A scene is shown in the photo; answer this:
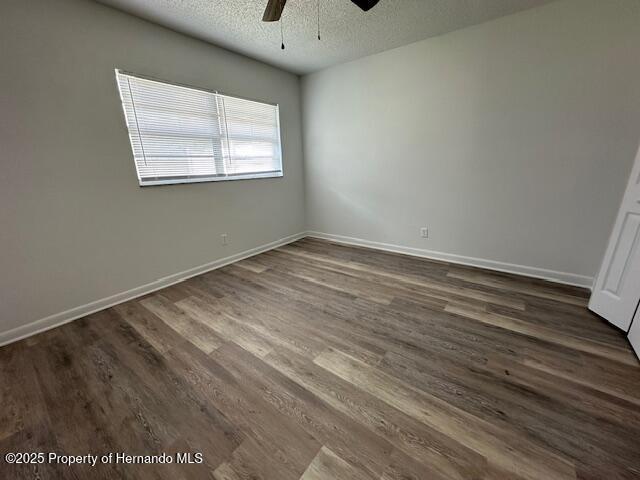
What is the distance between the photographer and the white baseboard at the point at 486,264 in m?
2.54

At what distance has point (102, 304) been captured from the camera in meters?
2.38

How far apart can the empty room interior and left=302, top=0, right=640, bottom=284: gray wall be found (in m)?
0.02

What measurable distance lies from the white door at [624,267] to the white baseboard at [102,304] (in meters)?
3.69

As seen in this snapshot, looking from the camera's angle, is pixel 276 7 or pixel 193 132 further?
pixel 193 132

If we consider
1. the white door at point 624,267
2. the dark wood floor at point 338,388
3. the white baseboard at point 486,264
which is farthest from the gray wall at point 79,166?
the white door at point 624,267

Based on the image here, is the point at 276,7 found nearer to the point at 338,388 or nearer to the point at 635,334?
the point at 338,388

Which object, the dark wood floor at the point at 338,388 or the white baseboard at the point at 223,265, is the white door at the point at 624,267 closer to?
the dark wood floor at the point at 338,388

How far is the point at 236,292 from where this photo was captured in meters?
2.66

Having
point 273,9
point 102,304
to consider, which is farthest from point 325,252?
point 273,9

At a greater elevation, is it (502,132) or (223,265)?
(502,132)

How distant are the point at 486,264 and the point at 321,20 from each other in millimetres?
3108

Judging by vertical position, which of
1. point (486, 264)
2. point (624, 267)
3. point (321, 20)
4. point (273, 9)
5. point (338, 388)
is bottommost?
point (338, 388)

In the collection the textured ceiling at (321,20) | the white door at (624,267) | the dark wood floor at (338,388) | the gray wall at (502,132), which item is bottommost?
the dark wood floor at (338,388)

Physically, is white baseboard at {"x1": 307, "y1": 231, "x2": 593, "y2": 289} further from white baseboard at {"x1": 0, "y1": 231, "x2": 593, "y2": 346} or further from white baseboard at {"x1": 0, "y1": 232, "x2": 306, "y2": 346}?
white baseboard at {"x1": 0, "y1": 232, "x2": 306, "y2": 346}
